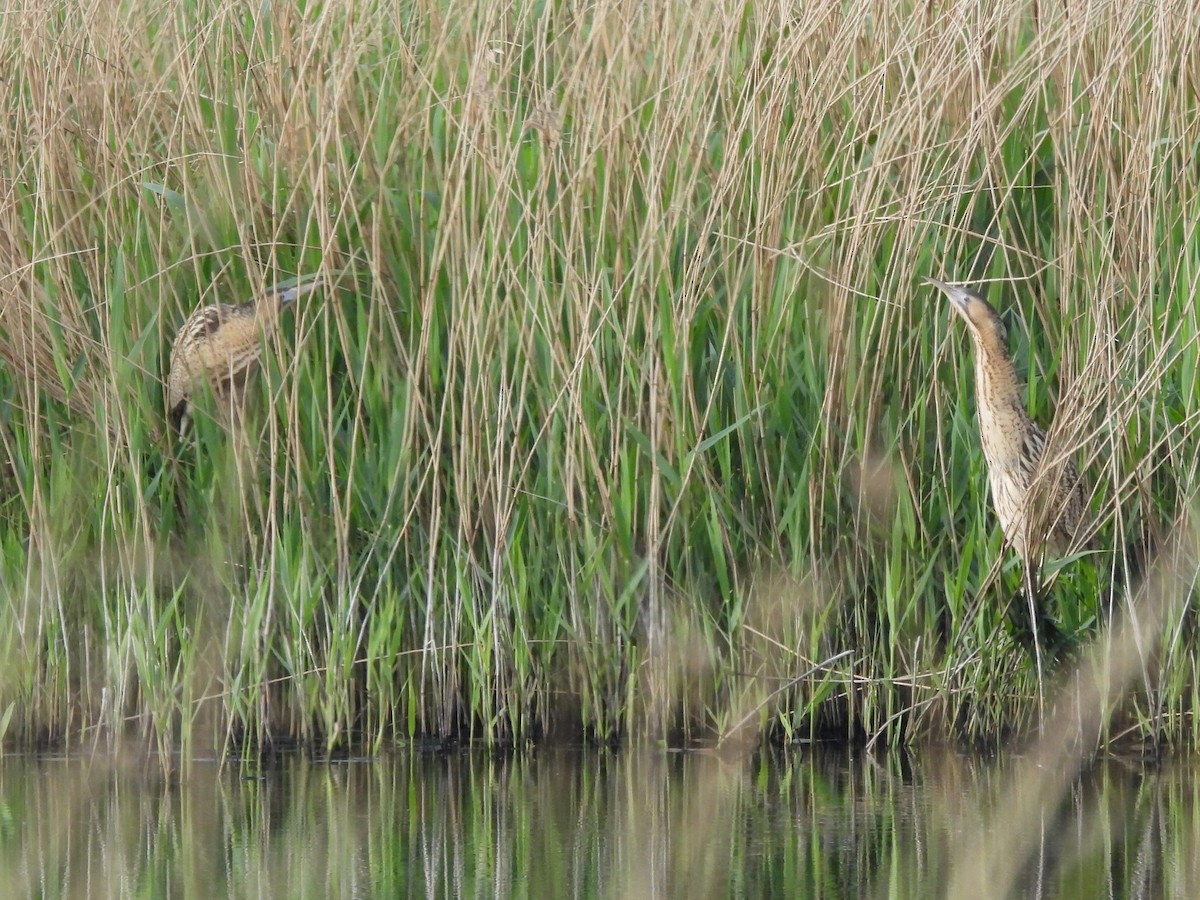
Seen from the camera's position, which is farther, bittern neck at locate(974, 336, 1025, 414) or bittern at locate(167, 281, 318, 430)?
bittern at locate(167, 281, 318, 430)

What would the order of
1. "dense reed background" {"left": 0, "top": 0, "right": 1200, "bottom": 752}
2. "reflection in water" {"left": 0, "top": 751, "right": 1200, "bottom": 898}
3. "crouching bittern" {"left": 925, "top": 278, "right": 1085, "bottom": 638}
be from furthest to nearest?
1. "dense reed background" {"left": 0, "top": 0, "right": 1200, "bottom": 752}
2. "crouching bittern" {"left": 925, "top": 278, "right": 1085, "bottom": 638}
3. "reflection in water" {"left": 0, "top": 751, "right": 1200, "bottom": 898}

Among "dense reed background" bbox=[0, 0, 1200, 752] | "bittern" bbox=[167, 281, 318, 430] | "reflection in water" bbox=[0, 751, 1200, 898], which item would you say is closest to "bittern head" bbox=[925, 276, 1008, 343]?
"dense reed background" bbox=[0, 0, 1200, 752]

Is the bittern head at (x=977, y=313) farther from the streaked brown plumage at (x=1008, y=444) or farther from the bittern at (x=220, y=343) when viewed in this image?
the bittern at (x=220, y=343)

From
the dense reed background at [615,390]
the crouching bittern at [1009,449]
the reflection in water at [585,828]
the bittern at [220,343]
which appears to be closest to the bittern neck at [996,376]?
the crouching bittern at [1009,449]

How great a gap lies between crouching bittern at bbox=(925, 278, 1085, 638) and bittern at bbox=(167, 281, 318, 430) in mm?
1480

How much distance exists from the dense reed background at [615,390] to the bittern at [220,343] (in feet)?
0.22

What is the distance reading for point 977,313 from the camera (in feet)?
13.3

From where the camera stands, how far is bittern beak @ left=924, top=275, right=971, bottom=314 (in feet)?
13.3

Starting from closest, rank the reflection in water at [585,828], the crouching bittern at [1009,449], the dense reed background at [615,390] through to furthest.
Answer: the reflection in water at [585,828], the crouching bittern at [1009,449], the dense reed background at [615,390]

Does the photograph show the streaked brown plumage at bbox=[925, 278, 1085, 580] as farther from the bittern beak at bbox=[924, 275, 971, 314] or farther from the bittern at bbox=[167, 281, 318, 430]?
the bittern at bbox=[167, 281, 318, 430]

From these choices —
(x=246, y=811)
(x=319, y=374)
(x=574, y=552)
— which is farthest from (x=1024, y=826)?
(x=319, y=374)

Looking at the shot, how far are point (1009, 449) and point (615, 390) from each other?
901 millimetres

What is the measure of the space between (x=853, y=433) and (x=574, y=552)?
0.70m

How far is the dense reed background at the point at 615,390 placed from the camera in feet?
13.6
